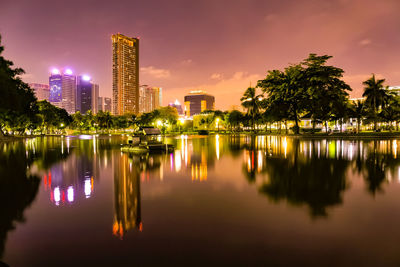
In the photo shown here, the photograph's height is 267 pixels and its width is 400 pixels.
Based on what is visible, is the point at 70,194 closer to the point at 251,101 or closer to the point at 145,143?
the point at 145,143

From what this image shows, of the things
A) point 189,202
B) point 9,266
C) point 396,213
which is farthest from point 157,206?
point 396,213

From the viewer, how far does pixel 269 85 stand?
→ 47.4m

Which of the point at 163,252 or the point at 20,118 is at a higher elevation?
the point at 20,118

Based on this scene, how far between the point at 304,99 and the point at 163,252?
43.3 meters

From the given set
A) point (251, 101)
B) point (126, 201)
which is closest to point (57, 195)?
point (126, 201)

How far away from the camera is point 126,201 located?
7.32 meters

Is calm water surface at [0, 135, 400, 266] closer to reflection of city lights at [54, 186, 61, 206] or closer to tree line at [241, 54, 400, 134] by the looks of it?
reflection of city lights at [54, 186, 61, 206]

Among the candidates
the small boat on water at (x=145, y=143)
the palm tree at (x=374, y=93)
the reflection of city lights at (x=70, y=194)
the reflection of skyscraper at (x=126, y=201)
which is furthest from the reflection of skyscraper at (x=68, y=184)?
the palm tree at (x=374, y=93)

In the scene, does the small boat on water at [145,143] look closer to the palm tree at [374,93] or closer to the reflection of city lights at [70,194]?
the reflection of city lights at [70,194]

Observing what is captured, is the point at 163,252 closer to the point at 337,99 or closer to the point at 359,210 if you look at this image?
the point at 359,210

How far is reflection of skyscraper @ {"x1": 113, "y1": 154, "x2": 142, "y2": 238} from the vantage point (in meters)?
5.61

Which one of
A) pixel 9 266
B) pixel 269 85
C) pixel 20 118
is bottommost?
pixel 9 266

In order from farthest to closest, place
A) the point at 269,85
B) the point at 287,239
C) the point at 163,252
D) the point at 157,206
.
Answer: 1. the point at 269,85
2. the point at 157,206
3. the point at 287,239
4. the point at 163,252

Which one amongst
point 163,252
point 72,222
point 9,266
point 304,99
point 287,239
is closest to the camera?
point 9,266
